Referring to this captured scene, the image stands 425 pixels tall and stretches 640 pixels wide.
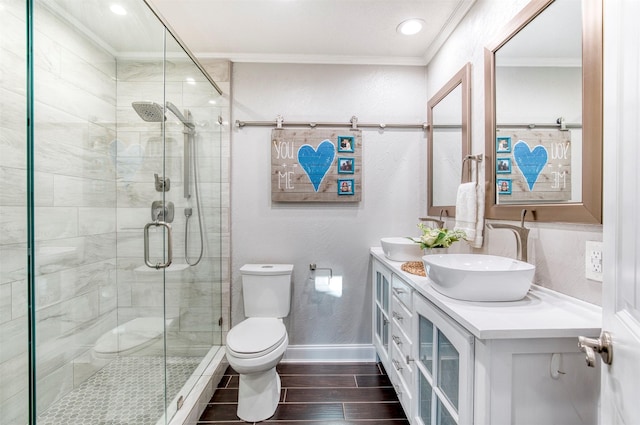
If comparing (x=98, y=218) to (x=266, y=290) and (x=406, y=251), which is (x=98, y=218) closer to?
(x=266, y=290)

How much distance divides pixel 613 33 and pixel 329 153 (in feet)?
5.92

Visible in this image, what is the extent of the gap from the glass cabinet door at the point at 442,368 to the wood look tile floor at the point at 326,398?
52cm

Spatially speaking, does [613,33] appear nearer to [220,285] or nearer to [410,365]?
[410,365]

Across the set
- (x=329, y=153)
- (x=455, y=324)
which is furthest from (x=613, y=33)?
(x=329, y=153)

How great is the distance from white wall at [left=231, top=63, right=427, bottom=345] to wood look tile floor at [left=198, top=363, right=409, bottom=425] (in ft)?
0.81

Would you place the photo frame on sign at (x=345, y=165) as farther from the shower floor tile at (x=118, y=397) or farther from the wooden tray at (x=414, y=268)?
the shower floor tile at (x=118, y=397)

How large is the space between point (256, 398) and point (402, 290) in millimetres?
1046

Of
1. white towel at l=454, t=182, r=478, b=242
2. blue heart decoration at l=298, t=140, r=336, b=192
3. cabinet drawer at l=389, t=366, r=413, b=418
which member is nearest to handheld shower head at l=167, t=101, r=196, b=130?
blue heart decoration at l=298, t=140, r=336, b=192

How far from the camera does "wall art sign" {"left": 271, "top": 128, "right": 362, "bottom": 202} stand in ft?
7.58

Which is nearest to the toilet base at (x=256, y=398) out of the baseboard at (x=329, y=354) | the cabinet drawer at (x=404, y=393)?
the baseboard at (x=329, y=354)

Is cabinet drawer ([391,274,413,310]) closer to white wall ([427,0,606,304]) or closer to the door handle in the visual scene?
white wall ([427,0,606,304])

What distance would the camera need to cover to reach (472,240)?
159cm

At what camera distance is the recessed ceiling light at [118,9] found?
145cm

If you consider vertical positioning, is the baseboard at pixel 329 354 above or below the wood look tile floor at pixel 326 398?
above
